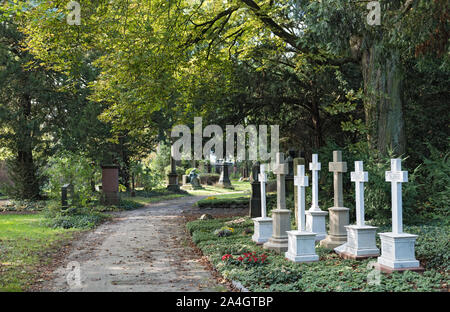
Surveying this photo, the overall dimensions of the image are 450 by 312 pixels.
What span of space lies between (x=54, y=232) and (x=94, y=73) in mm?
10958

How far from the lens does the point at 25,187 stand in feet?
70.6

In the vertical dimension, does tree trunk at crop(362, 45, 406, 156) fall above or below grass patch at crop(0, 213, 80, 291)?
above

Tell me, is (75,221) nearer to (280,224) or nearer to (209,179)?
(280,224)

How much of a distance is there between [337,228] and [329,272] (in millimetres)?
2399

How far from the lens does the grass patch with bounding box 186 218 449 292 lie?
5.45 meters

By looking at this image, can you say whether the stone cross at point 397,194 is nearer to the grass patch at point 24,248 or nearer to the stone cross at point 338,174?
the stone cross at point 338,174

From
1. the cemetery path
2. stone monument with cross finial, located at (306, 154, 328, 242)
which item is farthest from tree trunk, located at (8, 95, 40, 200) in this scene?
stone monument with cross finial, located at (306, 154, 328, 242)

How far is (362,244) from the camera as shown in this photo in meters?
7.25

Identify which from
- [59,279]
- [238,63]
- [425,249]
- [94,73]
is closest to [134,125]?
[238,63]

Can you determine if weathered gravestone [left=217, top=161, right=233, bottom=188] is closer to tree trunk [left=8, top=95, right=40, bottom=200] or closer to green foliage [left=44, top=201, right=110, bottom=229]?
tree trunk [left=8, top=95, right=40, bottom=200]

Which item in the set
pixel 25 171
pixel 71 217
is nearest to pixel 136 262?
pixel 71 217

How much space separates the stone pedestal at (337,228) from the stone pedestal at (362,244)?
95cm

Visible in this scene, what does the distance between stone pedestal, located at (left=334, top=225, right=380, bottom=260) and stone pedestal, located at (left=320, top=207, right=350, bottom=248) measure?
3.12 ft
